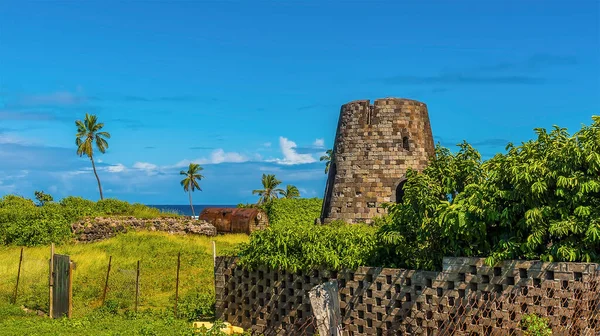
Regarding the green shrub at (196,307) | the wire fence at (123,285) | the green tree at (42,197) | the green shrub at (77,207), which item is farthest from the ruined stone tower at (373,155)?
the green tree at (42,197)

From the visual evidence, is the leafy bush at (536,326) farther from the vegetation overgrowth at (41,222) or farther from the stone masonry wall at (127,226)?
the stone masonry wall at (127,226)

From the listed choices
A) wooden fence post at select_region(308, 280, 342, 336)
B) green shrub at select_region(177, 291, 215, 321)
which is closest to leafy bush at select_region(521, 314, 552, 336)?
wooden fence post at select_region(308, 280, 342, 336)

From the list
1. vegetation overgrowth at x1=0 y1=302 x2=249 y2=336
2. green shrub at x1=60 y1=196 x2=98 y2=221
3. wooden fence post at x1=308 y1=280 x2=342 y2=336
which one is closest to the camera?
wooden fence post at x1=308 y1=280 x2=342 y2=336

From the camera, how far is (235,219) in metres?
37.6

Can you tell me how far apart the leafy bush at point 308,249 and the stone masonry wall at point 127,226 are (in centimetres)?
2115

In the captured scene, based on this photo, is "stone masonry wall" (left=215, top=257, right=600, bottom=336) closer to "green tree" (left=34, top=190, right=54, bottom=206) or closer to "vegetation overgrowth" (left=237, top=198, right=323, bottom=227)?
"vegetation overgrowth" (left=237, top=198, right=323, bottom=227)

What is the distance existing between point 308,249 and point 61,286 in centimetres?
779

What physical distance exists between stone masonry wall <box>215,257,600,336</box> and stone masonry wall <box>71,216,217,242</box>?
21.2 m

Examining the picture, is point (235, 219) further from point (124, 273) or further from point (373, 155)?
point (373, 155)

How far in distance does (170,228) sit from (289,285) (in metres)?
24.0

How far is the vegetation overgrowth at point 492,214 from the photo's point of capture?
335 inches

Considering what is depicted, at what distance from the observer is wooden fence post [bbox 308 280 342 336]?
9.70 m

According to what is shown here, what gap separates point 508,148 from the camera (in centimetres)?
1014

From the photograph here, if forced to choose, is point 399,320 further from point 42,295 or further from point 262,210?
point 262,210
